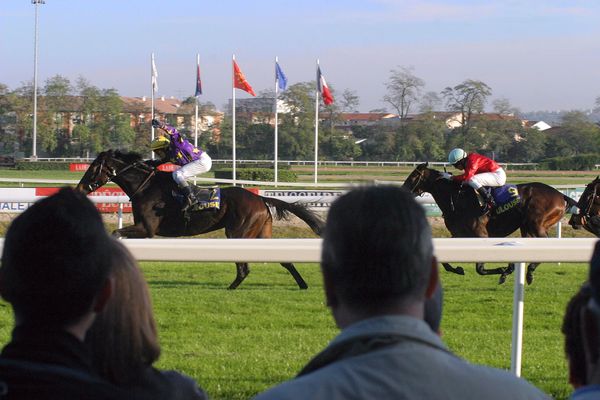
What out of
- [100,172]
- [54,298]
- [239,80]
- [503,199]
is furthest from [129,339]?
[239,80]

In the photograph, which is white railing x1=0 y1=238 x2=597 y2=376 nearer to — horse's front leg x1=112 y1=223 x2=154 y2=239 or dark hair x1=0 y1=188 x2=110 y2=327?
dark hair x1=0 y1=188 x2=110 y2=327

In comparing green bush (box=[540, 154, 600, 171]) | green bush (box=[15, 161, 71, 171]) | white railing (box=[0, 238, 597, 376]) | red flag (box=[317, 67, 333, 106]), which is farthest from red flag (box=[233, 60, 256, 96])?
green bush (box=[540, 154, 600, 171])

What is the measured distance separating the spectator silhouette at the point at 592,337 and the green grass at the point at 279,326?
9.59 feet

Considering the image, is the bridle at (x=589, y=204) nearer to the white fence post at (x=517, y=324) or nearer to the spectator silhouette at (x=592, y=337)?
the white fence post at (x=517, y=324)

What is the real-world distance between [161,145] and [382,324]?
30.0 feet

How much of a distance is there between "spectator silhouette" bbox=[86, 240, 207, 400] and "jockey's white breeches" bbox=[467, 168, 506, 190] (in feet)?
31.4

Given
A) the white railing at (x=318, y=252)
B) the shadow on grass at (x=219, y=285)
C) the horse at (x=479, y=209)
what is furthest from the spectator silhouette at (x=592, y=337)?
the horse at (x=479, y=209)

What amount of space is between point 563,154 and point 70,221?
53.6 metres

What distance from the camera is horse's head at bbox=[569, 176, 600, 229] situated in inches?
460

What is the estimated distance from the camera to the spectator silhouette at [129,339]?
1.68 meters

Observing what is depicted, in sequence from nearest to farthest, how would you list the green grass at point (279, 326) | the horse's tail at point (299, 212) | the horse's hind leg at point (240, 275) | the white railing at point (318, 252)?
1. the white railing at point (318, 252)
2. the green grass at point (279, 326)
3. the horse's hind leg at point (240, 275)
4. the horse's tail at point (299, 212)

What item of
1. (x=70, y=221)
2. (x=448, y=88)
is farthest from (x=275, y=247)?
(x=448, y=88)

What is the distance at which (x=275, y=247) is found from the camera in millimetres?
3434

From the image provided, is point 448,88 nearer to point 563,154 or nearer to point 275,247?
point 563,154
